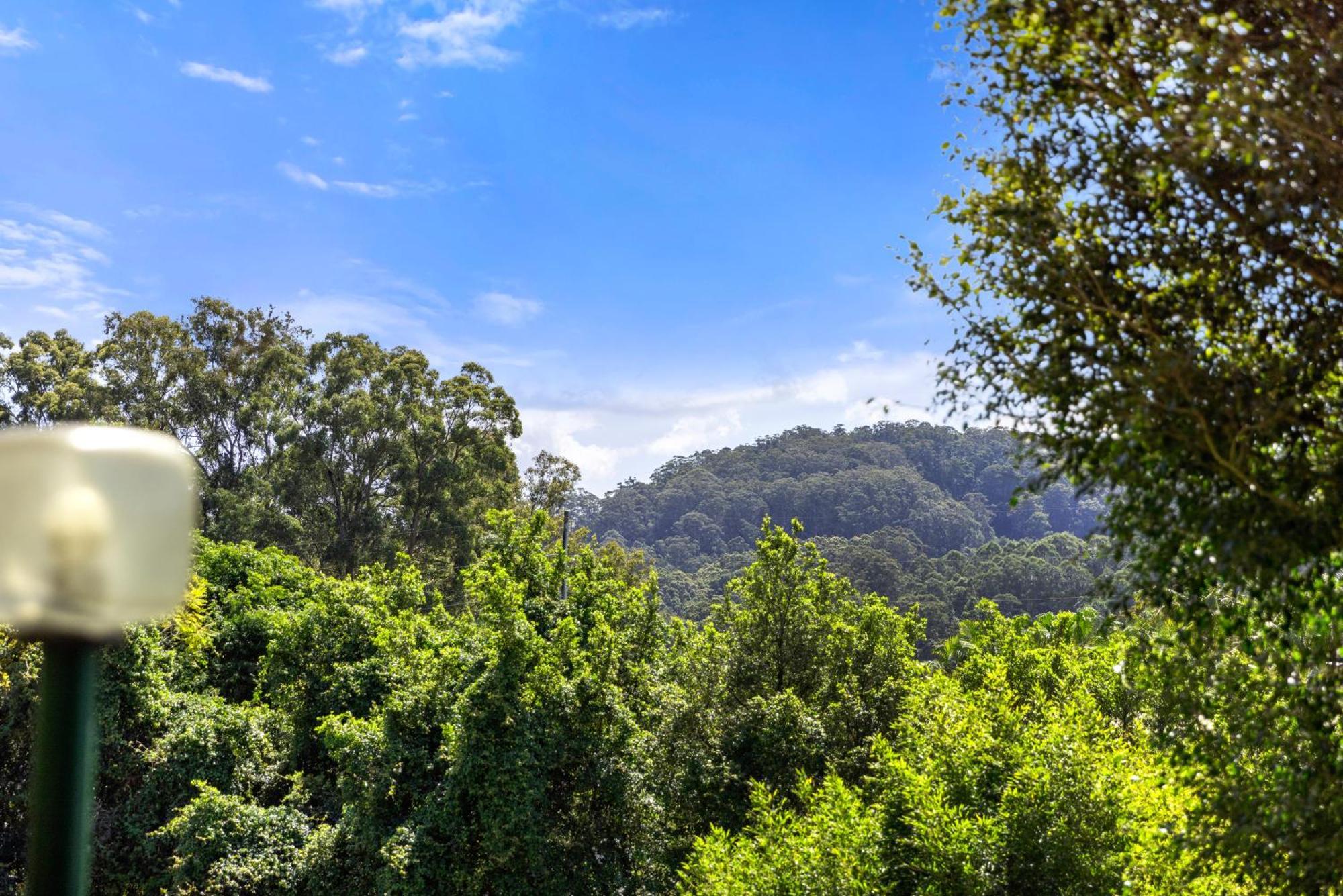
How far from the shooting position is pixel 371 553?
99.1 feet

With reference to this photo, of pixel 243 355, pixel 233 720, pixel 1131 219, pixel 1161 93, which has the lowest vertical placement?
pixel 233 720

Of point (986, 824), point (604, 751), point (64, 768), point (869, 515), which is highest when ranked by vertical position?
point (869, 515)

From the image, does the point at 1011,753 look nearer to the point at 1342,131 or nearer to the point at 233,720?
the point at 1342,131

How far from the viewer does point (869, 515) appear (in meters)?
94.5

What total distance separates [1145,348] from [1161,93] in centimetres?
106

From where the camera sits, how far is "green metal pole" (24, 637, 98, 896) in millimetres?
907

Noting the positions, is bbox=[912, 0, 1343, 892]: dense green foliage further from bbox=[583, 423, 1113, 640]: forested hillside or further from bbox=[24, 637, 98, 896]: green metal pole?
bbox=[583, 423, 1113, 640]: forested hillside

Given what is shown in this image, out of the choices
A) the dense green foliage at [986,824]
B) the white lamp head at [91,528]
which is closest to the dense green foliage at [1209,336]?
the dense green foliage at [986,824]

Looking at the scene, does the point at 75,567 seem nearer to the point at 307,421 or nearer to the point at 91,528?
the point at 91,528

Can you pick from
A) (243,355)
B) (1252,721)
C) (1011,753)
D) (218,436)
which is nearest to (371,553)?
(218,436)

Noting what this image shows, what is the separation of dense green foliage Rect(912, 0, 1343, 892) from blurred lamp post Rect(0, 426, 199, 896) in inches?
136

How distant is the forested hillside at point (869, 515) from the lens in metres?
62.7

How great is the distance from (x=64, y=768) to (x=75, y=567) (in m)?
0.24

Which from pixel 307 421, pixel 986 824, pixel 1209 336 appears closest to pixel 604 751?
pixel 986 824
